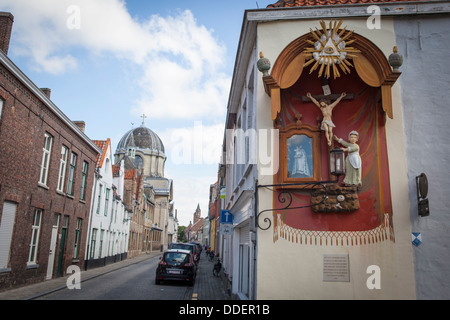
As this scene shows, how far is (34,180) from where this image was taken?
14633 millimetres

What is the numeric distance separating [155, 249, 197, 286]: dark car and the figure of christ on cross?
37.4ft

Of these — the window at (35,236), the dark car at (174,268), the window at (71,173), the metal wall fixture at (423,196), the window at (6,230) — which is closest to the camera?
the metal wall fixture at (423,196)

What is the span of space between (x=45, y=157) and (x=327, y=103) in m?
13.1

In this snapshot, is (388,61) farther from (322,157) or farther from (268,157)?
(268,157)

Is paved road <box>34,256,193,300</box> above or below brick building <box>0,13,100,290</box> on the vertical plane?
below

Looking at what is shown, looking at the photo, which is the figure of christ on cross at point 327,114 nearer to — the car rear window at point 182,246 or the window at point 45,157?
the window at point 45,157

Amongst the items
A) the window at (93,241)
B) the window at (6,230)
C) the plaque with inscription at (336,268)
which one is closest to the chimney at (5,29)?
the window at (6,230)

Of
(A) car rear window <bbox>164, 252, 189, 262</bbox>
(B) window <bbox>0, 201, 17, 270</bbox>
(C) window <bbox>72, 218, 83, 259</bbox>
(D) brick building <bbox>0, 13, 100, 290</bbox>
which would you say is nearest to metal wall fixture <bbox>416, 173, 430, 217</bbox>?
(A) car rear window <bbox>164, 252, 189, 262</bbox>

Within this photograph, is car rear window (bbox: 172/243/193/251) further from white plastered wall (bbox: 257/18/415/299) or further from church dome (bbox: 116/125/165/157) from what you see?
church dome (bbox: 116/125/165/157)

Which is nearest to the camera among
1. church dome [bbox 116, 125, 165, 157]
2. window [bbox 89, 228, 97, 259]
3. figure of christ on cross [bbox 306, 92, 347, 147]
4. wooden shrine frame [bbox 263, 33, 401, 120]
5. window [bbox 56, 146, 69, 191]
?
wooden shrine frame [bbox 263, 33, 401, 120]

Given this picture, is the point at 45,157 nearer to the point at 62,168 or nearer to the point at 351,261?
the point at 62,168

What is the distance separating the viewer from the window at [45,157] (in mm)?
15691

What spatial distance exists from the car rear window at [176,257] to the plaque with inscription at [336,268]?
1101cm

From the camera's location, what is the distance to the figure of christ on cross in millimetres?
7531
